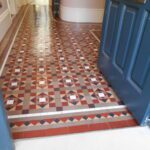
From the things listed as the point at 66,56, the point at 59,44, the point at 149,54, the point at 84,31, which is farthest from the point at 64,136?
the point at 84,31

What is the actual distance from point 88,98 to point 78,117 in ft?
1.05

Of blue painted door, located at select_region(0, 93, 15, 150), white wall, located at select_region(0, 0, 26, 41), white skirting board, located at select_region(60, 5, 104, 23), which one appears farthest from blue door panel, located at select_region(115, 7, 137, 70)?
white skirting board, located at select_region(60, 5, 104, 23)

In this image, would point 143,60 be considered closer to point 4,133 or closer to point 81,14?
point 4,133

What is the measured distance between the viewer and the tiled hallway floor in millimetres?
1556

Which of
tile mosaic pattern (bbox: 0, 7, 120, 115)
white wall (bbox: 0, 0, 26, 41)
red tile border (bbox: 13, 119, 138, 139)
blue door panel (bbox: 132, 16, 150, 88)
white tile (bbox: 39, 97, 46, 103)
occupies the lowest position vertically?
tile mosaic pattern (bbox: 0, 7, 120, 115)

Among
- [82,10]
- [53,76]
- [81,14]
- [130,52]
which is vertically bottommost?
[53,76]

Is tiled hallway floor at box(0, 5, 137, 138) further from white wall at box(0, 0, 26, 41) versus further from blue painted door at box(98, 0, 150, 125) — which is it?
white wall at box(0, 0, 26, 41)

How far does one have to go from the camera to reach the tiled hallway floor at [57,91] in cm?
156

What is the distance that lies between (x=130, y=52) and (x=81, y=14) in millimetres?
3912

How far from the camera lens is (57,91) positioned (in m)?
1.98

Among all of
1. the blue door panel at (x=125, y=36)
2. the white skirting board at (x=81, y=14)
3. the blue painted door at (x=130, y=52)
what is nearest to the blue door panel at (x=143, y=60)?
the blue painted door at (x=130, y=52)

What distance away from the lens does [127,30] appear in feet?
5.23

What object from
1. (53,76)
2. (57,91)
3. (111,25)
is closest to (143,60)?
(111,25)

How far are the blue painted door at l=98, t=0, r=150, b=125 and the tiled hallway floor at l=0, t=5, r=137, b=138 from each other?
195 millimetres
